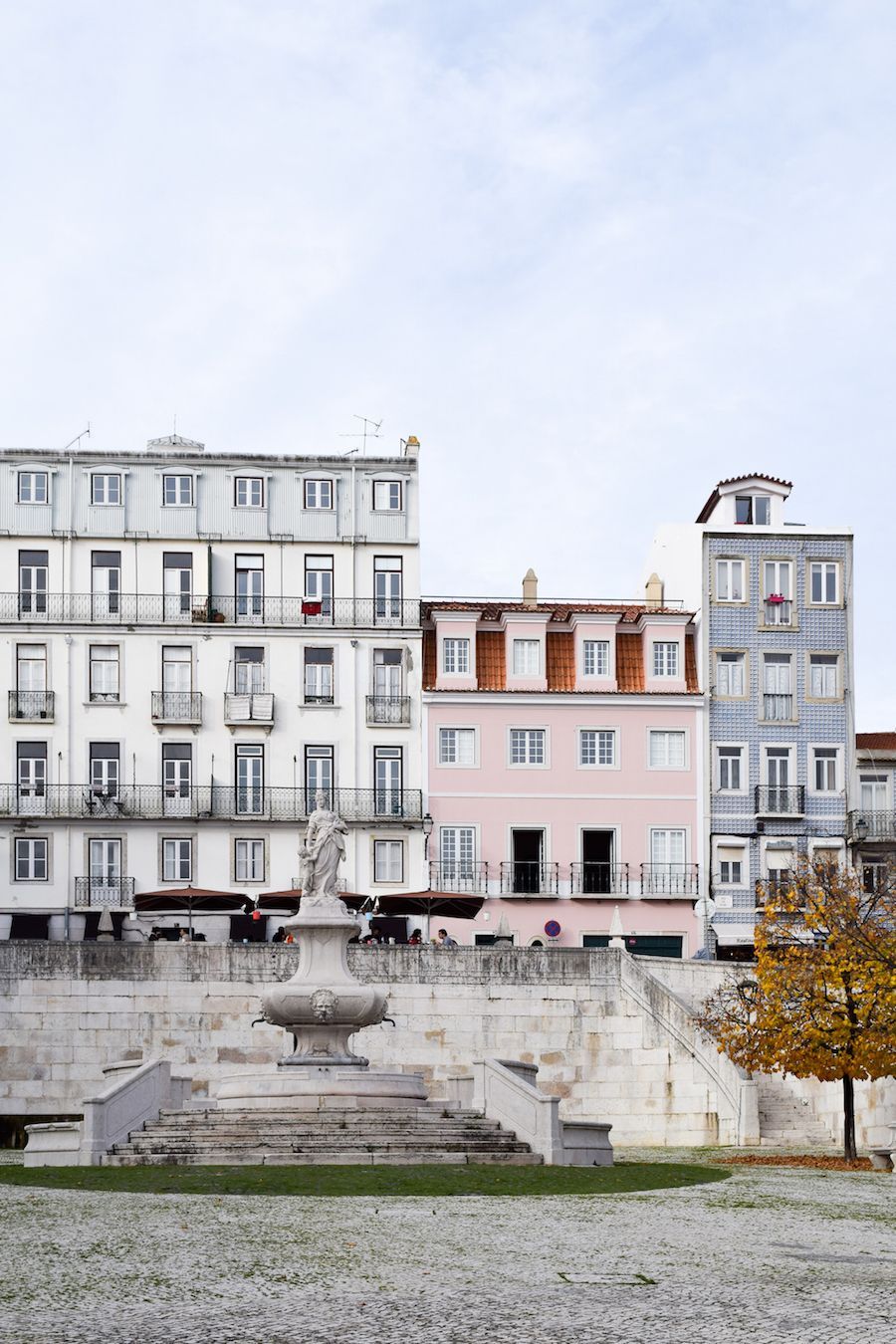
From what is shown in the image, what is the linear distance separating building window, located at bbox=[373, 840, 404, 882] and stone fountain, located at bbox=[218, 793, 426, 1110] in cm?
2456

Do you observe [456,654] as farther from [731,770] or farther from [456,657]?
[731,770]

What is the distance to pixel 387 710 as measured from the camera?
60406 millimetres

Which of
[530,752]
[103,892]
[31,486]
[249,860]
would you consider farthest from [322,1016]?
[31,486]

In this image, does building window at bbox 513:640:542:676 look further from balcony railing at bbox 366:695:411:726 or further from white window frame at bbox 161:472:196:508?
white window frame at bbox 161:472:196:508

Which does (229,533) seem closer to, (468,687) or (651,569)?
(468,687)

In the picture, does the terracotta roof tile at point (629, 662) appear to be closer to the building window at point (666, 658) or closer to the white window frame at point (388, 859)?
the building window at point (666, 658)

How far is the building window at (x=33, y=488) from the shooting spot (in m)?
60.9

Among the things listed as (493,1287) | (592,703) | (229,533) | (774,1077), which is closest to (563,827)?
(592,703)

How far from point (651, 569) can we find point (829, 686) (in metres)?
9.18

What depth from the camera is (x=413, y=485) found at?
6209 centimetres

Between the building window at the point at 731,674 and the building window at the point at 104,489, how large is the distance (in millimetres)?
17793

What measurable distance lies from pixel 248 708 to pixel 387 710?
12.8 ft

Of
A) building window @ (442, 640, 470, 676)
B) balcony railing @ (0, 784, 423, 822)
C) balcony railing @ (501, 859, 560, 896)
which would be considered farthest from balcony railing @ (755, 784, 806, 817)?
balcony railing @ (0, 784, 423, 822)

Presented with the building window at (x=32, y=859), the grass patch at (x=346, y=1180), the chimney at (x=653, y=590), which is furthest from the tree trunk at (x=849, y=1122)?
the chimney at (x=653, y=590)
